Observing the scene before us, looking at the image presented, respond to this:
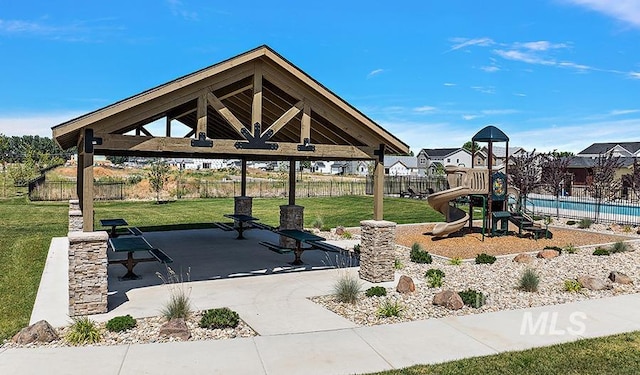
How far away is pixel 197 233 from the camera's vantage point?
18234mm

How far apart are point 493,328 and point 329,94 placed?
571cm

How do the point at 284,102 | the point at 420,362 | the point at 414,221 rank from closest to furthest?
the point at 420,362 → the point at 284,102 → the point at 414,221

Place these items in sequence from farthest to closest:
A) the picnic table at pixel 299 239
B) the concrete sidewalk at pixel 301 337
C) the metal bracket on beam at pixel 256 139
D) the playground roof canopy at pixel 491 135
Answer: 1. the playground roof canopy at pixel 491 135
2. the picnic table at pixel 299 239
3. the metal bracket on beam at pixel 256 139
4. the concrete sidewalk at pixel 301 337

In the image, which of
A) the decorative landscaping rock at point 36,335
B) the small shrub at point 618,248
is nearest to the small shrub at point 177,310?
the decorative landscaping rock at point 36,335

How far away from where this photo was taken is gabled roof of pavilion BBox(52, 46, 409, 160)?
886cm

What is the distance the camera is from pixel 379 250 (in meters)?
10.8

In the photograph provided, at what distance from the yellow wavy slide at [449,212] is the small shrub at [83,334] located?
41.0 feet

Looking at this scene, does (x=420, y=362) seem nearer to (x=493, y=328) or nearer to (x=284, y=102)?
(x=493, y=328)

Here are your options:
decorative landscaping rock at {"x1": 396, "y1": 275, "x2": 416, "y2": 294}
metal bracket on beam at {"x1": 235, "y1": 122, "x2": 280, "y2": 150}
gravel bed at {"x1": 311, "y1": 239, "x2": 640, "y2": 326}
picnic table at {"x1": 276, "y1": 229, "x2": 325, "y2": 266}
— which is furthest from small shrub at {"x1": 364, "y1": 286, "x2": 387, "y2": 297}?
metal bracket on beam at {"x1": 235, "y1": 122, "x2": 280, "y2": 150}

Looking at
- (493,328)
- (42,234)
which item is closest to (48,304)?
(493,328)

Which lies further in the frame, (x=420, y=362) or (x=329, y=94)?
(x=329, y=94)

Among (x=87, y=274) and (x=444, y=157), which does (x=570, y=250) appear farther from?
(x=444, y=157)

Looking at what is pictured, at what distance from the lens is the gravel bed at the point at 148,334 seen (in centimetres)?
694

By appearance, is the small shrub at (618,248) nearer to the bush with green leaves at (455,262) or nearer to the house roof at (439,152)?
the bush with green leaves at (455,262)
